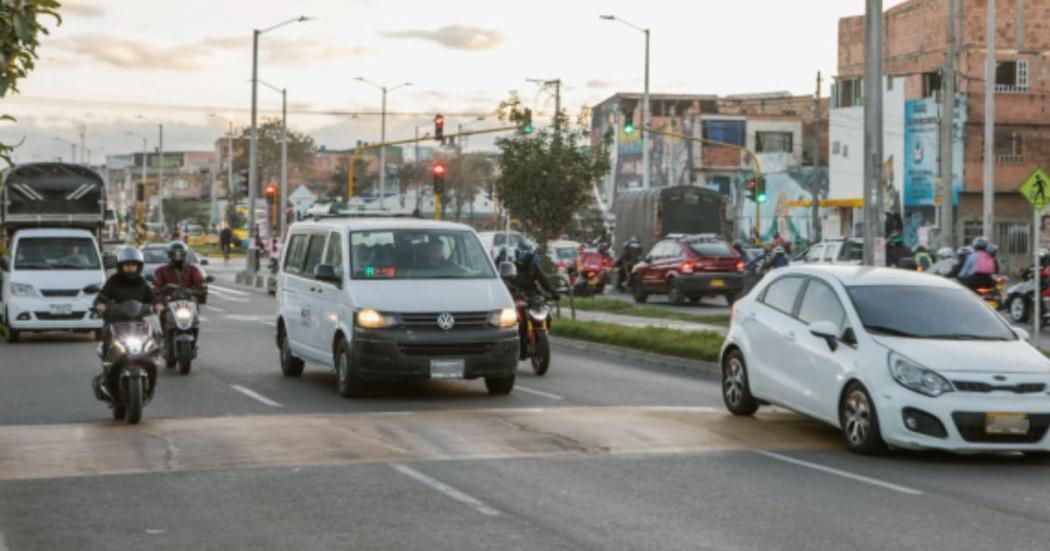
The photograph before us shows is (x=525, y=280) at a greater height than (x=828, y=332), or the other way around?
(x=525, y=280)

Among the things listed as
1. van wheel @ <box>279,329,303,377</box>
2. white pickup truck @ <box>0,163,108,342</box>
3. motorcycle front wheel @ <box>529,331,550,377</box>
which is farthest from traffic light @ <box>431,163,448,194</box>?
van wheel @ <box>279,329,303,377</box>

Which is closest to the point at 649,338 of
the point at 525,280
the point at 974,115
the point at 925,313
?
the point at 525,280

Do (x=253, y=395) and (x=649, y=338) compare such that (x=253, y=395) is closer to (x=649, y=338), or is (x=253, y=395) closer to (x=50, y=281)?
(x=649, y=338)

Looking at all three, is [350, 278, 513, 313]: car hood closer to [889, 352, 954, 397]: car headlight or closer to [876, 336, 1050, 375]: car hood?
[876, 336, 1050, 375]: car hood

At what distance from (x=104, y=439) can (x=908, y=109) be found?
57198 mm

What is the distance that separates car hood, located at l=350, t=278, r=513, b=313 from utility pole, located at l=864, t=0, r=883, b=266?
6.65 m

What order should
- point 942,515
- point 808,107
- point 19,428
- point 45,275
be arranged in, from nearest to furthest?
point 942,515 → point 19,428 → point 45,275 → point 808,107

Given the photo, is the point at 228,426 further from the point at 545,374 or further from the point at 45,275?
the point at 45,275

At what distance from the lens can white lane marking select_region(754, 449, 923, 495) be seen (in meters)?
11.2

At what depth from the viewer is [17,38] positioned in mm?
9930

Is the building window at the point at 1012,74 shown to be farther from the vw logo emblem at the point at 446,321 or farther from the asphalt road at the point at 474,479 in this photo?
the vw logo emblem at the point at 446,321

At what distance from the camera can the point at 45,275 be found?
27078mm

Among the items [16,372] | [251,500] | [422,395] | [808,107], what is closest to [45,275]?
[16,372]

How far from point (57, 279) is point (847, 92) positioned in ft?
173
